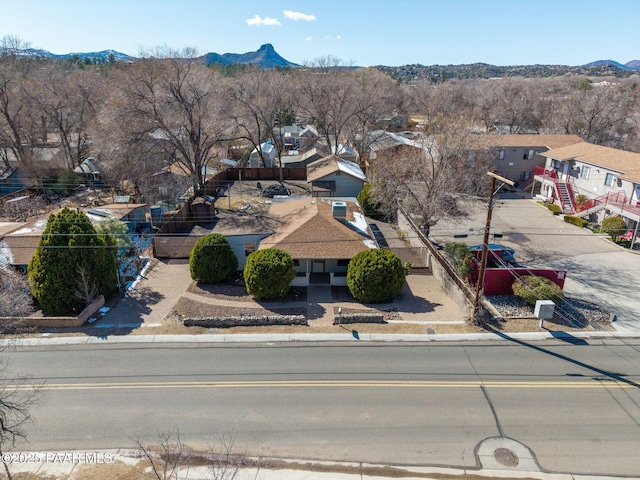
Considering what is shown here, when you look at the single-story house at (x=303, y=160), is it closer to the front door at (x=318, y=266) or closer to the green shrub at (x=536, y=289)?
the front door at (x=318, y=266)

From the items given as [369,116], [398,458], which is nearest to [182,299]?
[398,458]

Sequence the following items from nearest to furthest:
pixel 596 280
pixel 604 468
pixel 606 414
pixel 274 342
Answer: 1. pixel 604 468
2. pixel 606 414
3. pixel 274 342
4. pixel 596 280

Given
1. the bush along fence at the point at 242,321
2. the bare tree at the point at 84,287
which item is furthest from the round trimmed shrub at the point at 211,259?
the bare tree at the point at 84,287

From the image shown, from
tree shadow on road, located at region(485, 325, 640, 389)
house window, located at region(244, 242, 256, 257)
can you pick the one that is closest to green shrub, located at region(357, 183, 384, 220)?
house window, located at region(244, 242, 256, 257)

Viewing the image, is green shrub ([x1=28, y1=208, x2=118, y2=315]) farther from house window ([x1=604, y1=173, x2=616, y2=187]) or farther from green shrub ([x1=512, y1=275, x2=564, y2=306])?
house window ([x1=604, y1=173, x2=616, y2=187])

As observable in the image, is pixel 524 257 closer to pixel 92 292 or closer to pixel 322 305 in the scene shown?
pixel 322 305

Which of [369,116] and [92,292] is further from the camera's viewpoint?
[369,116]
